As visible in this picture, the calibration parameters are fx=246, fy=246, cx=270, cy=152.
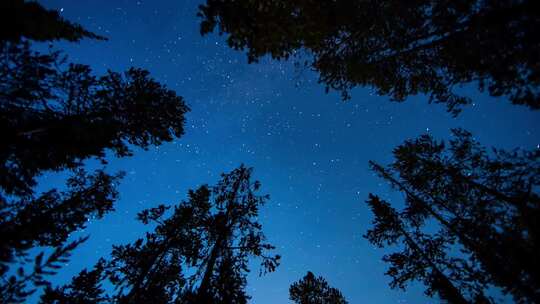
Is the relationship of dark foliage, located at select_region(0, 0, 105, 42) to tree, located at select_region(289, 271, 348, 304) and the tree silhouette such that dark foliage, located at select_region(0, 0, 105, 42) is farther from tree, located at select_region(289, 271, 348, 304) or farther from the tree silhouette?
tree, located at select_region(289, 271, 348, 304)

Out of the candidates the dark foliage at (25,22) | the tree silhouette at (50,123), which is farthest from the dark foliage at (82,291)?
the dark foliage at (25,22)

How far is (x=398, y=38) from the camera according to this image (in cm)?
711

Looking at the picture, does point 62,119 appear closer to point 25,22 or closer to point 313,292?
point 25,22

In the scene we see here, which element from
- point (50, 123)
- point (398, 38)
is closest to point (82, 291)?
point (50, 123)

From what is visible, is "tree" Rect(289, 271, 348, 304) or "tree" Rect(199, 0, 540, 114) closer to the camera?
"tree" Rect(199, 0, 540, 114)

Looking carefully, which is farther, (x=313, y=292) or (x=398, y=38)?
(x=313, y=292)

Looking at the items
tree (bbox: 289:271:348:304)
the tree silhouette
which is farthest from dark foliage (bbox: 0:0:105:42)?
tree (bbox: 289:271:348:304)

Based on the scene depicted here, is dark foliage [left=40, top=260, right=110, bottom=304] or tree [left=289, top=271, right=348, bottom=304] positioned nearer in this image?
dark foliage [left=40, top=260, right=110, bottom=304]

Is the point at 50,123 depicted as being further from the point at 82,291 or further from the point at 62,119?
the point at 82,291

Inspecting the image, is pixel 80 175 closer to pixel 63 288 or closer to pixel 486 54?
pixel 63 288

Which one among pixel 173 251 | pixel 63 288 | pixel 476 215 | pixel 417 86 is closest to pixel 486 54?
pixel 417 86

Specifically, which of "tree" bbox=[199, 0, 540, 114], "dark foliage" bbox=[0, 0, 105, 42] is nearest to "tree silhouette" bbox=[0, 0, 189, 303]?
"dark foliage" bbox=[0, 0, 105, 42]

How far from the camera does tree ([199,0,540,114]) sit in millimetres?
5336

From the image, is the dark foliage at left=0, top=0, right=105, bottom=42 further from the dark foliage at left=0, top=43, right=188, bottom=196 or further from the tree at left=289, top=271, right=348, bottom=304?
the tree at left=289, top=271, right=348, bottom=304
